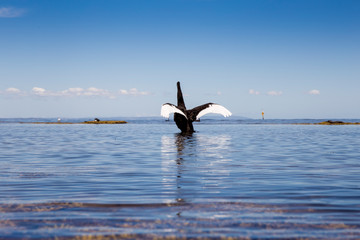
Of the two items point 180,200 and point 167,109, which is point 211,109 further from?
point 180,200

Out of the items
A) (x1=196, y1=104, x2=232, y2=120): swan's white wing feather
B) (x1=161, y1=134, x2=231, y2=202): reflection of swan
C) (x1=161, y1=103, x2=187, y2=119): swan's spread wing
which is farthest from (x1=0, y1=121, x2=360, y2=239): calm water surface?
(x1=196, y1=104, x2=232, y2=120): swan's white wing feather

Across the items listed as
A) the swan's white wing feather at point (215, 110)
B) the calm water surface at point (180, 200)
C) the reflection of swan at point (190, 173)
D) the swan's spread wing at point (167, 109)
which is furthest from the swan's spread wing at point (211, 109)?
the calm water surface at point (180, 200)

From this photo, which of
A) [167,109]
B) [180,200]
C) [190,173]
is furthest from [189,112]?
[180,200]

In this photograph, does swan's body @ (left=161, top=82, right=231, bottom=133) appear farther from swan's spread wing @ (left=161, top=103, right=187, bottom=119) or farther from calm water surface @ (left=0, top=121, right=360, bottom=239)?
calm water surface @ (left=0, top=121, right=360, bottom=239)

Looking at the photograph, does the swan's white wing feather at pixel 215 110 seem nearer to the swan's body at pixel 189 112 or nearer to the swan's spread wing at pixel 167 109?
the swan's body at pixel 189 112

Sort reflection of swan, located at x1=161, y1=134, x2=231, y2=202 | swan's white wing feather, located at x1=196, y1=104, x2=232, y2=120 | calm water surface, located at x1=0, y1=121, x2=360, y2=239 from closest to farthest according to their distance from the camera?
1. calm water surface, located at x1=0, y1=121, x2=360, y2=239
2. reflection of swan, located at x1=161, y1=134, x2=231, y2=202
3. swan's white wing feather, located at x1=196, y1=104, x2=232, y2=120

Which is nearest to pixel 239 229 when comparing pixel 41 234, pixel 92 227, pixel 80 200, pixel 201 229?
pixel 201 229

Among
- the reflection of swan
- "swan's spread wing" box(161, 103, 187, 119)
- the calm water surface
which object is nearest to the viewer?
the calm water surface

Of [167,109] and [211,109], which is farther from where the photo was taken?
Result: [211,109]

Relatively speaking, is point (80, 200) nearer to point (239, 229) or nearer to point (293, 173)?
point (239, 229)

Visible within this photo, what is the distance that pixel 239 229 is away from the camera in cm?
608

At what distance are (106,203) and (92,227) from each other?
6.32 ft

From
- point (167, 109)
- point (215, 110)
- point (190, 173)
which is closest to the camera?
point (190, 173)

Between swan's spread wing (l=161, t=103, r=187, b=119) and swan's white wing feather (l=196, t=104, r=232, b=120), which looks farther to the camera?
swan's white wing feather (l=196, t=104, r=232, b=120)
